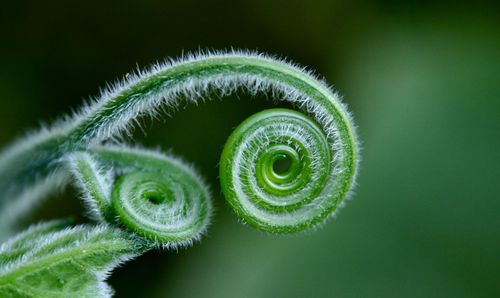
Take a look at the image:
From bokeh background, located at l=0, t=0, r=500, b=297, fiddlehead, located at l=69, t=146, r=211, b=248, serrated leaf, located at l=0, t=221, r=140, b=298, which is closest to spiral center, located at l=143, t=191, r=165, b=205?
fiddlehead, located at l=69, t=146, r=211, b=248

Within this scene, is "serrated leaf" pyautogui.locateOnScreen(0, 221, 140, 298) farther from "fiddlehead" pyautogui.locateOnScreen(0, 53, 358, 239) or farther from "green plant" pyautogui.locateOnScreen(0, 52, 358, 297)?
"fiddlehead" pyautogui.locateOnScreen(0, 53, 358, 239)

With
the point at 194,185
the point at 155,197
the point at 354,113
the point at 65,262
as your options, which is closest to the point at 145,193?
the point at 155,197

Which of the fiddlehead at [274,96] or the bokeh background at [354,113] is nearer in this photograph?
the fiddlehead at [274,96]

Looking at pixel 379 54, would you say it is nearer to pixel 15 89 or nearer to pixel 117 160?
pixel 15 89

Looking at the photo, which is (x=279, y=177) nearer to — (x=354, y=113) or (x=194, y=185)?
(x=194, y=185)

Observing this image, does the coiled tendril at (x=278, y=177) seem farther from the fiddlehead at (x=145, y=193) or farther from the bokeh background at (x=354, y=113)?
the bokeh background at (x=354, y=113)

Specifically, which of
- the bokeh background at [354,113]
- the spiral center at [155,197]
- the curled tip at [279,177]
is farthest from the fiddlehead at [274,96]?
the bokeh background at [354,113]
